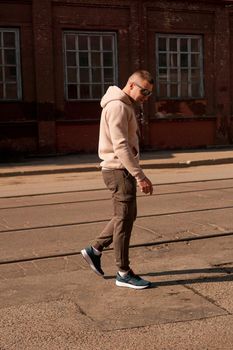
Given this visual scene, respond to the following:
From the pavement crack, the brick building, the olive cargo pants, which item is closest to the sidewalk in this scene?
the brick building

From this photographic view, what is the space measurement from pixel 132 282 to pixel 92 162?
1145cm

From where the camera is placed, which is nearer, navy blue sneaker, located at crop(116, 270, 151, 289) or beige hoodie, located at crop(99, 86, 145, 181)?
beige hoodie, located at crop(99, 86, 145, 181)

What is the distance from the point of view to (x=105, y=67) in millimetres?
19344

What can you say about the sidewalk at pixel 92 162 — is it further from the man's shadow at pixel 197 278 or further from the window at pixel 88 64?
Result: the man's shadow at pixel 197 278

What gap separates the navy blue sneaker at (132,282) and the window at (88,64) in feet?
47.0

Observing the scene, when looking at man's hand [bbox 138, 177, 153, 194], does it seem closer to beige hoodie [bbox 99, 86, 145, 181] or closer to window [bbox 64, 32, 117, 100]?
beige hoodie [bbox 99, 86, 145, 181]

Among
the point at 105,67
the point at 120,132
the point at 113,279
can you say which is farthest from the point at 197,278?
the point at 105,67

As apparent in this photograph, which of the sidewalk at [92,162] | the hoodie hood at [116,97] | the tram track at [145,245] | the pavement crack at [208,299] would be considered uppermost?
the hoodie hood at [116,97]

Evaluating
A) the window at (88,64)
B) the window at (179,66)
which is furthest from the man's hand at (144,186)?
the window at (179,66)

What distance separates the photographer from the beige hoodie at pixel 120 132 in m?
4.72

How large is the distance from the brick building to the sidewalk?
43.5 inches

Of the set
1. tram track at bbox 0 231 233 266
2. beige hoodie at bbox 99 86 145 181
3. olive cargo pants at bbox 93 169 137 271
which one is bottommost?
tram track at bbox 0 231 233 266

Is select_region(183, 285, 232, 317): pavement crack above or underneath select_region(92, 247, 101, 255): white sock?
underneath

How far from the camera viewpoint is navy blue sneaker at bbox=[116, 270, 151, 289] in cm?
493
